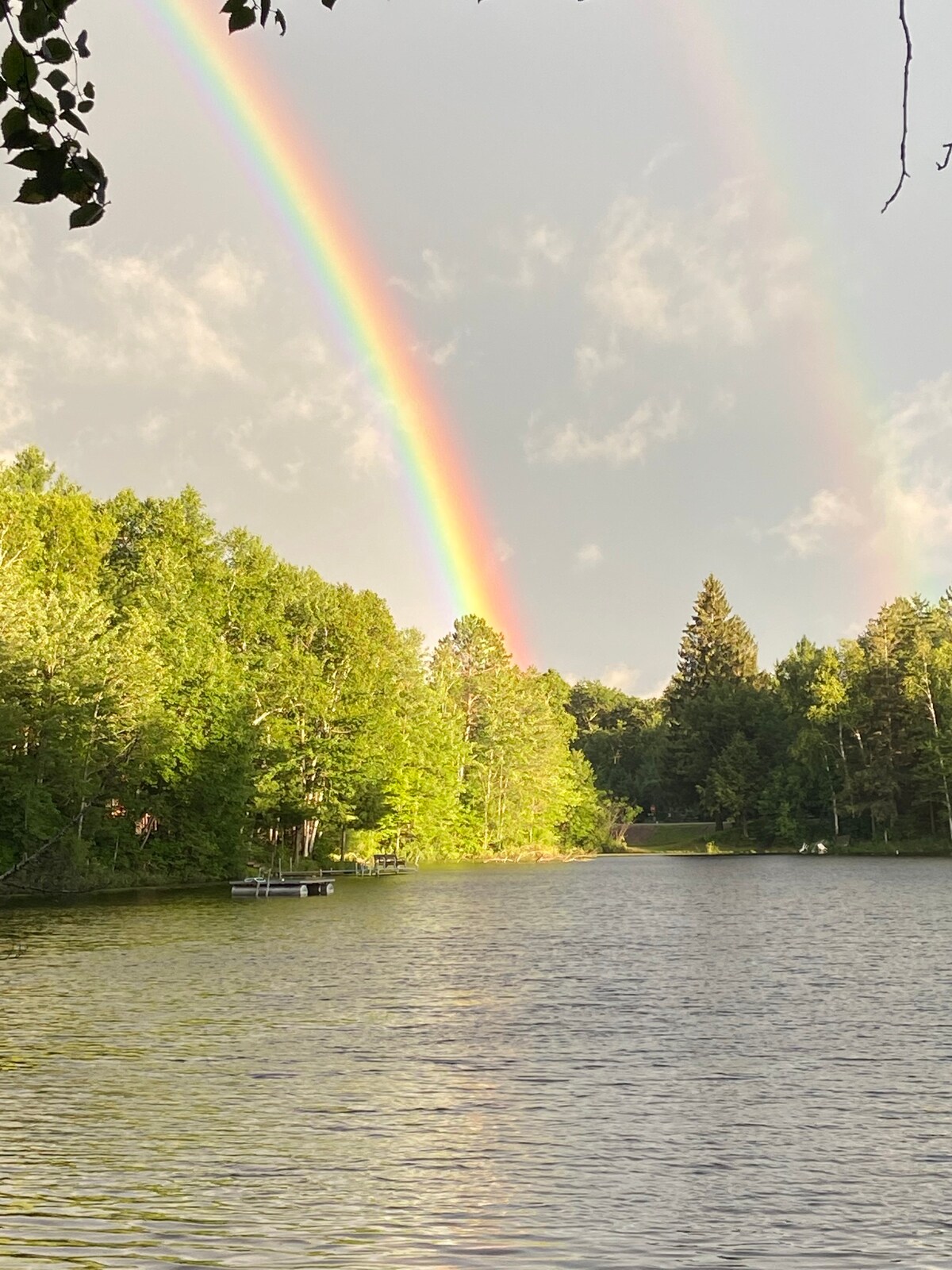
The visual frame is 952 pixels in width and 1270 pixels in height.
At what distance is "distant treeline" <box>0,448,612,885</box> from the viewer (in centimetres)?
5594

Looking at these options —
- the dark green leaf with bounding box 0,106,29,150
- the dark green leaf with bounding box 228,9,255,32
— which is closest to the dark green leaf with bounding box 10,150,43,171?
the dark green leaf with bounding box 0,106,29,150

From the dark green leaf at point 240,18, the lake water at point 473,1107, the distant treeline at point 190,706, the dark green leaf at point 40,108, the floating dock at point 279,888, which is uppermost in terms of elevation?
the distant treeline at point 190,706

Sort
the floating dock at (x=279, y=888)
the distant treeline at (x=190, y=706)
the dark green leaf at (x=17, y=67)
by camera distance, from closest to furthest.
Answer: the dark green leaf at (x=17, y=67) → the distant treeline at (x=190, y=706) → the floating dock at (x=279, y=888)

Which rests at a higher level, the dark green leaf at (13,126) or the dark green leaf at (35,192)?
the dark green leaf at (13,126)

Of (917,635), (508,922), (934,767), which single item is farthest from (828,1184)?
(917,635)

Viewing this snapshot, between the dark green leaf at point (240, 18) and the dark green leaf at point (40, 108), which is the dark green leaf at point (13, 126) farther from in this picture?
the dark green leaf at point (240, 18)

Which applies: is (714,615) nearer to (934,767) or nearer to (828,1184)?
(934,767)

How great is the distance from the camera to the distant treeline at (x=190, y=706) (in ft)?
184

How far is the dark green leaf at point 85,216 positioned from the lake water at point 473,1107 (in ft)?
30.0

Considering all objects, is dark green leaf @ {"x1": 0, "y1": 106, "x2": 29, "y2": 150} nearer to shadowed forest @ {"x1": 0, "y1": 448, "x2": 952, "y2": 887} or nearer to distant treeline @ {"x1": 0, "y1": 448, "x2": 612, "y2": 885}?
shadowed forest @ {"x1": 0, "y1": 448, "x2": 952, "y2": 887}

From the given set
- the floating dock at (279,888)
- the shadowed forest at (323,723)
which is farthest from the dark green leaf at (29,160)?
the floating dock at (279,888)

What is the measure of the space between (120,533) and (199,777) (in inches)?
808

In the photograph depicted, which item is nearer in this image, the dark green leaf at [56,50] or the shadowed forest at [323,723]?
the dark green leaf at [56,50]

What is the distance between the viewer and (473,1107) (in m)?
16.3
